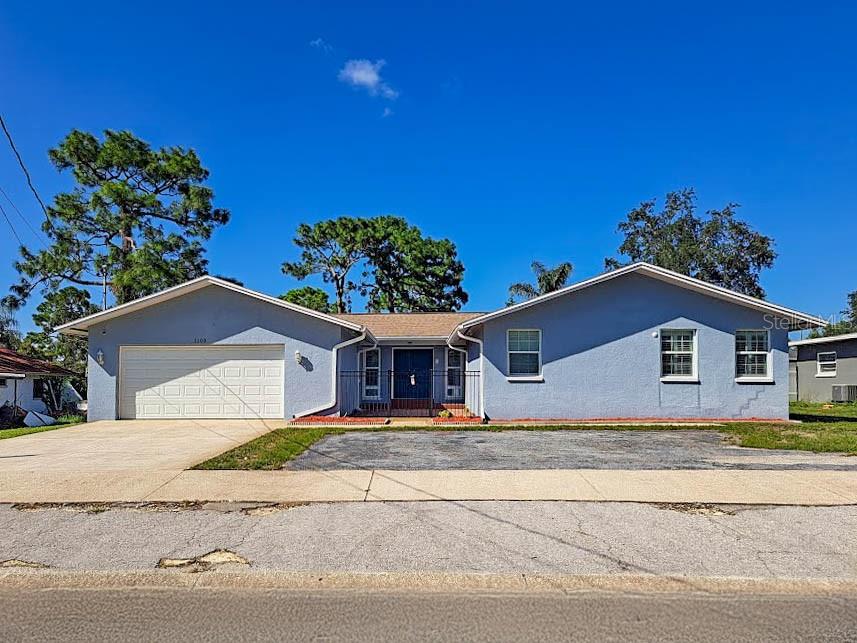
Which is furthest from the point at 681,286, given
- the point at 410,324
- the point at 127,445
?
the point at 127,445

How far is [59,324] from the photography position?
3064 cm

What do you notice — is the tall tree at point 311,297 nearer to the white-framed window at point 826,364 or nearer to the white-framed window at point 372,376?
the white-framed window at point 372,376

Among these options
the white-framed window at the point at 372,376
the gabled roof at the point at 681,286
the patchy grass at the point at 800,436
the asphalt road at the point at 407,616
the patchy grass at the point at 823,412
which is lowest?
the patchy grass at the point at 823,412

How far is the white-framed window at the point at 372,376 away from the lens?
22.8 meters

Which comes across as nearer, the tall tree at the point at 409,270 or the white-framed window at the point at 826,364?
the white-framed window at the point at 826,364

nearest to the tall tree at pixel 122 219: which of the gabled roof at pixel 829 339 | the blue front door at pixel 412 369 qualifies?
the blue front door at pixel 412 369

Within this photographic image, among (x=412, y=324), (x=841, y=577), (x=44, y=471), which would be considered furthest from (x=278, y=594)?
(x=412, y=324)

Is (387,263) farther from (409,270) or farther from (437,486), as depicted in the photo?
(437,486)

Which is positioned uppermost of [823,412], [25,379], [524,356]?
[524,356]

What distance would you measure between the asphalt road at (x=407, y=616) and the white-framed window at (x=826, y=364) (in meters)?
27.7

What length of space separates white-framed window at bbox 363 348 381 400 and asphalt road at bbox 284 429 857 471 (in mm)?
8939

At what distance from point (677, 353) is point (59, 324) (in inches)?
1184

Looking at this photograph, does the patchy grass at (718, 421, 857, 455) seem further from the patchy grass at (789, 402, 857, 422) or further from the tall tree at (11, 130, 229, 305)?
the tall tree at (11, 130, 229, 305)

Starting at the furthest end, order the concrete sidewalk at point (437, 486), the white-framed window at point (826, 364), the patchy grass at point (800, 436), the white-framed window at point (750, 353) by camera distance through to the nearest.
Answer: the white-framed window at point (826, 364)
the white-framed window at point (750, 353)
the patchy grass at point (800, 436)
the concrete sidewalk at point (437, 486)
